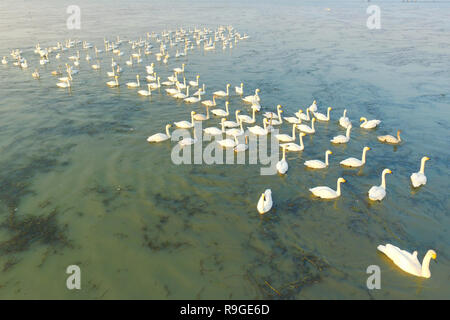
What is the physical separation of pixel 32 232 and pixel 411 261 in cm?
1350

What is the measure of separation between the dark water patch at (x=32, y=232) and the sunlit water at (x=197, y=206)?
0.06m

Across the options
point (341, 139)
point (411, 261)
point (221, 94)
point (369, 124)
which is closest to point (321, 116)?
point (369, 124)

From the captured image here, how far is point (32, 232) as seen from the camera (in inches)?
448

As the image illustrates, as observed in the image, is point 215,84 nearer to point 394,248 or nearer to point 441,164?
point 441,164

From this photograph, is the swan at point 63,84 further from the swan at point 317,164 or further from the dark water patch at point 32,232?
the swan at point 317,164

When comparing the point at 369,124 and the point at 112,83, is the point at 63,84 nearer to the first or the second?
the point at 112,83

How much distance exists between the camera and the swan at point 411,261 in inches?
382

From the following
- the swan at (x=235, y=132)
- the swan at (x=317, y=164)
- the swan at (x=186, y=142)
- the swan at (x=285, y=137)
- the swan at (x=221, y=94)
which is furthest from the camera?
the swan at (x=221, y=94)

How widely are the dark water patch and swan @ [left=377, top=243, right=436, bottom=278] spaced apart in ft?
37.6

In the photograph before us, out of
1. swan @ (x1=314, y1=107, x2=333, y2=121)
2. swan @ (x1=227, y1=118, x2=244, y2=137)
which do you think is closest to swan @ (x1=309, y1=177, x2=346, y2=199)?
swan @ (x1=227, y1=118, x2=244, y2=137)

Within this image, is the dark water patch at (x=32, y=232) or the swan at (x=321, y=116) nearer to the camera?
the dark water patch at (x=32, y=232)

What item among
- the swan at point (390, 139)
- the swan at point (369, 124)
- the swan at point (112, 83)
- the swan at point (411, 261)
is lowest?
the swan at point (411, 261)

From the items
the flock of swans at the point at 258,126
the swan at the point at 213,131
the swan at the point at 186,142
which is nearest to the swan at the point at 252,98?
the flock of swans at the point at 258,126

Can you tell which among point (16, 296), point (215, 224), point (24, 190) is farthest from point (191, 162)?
point (16, 296)
